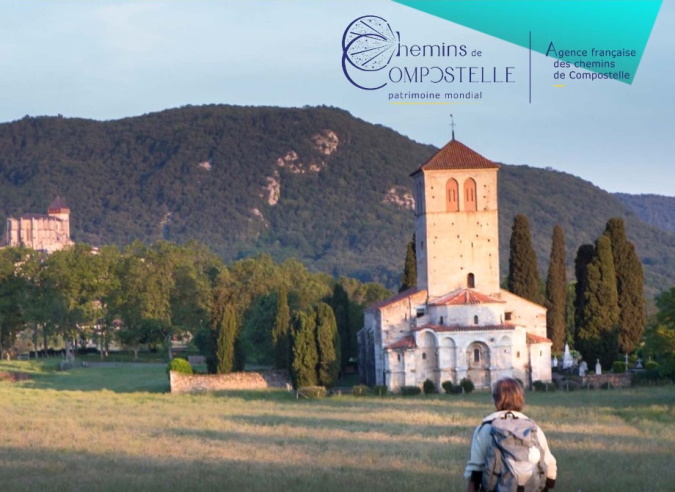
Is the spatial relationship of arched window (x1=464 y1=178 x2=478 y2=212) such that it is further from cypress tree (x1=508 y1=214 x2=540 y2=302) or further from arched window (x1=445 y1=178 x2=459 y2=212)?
cypress tree (x1=508 y1=214 x2=540 y2=302)

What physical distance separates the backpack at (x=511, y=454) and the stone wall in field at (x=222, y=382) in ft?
142

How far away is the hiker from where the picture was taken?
10.9 m

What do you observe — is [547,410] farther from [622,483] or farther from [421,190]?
[421,190]

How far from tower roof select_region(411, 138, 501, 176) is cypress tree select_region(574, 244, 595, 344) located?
253 inches

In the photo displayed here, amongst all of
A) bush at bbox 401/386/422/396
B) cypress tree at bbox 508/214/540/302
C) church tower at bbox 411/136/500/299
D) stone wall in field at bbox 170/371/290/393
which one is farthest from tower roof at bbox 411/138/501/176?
stone wall in field at bbox 170/371/290/393

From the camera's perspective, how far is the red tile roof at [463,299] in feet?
180

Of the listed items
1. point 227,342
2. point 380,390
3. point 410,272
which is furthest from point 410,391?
point 410,272

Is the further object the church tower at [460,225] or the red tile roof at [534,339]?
the church tower at [460,225]

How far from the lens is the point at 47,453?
84.7 ft

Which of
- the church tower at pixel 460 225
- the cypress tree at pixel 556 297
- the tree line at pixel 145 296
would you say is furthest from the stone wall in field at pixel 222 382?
the cypress tree at pixel 556 297

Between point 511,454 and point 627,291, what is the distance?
50230mm

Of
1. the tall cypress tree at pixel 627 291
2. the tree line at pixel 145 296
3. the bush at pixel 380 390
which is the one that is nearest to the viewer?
the bush at pixel 380 390

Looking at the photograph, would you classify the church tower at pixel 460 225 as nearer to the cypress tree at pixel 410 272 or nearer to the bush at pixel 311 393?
the cypress tree at pixel 410 272

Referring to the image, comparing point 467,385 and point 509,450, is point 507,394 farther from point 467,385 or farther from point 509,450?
point 467,385
